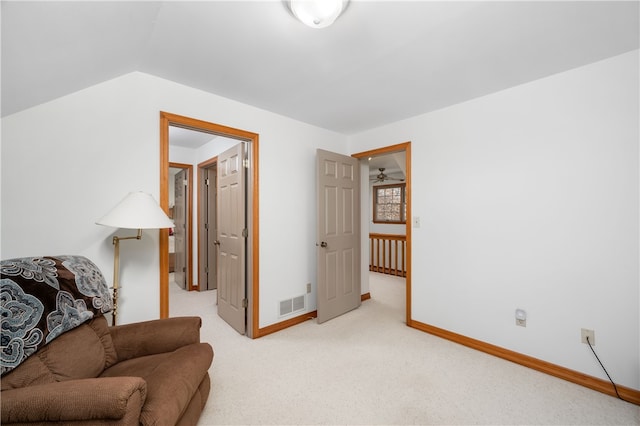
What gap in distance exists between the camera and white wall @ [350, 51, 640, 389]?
5.93 ft

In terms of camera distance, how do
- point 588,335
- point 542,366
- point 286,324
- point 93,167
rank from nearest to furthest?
1. point 93,167
2. point 588,335
3. point 542,366
4. point 286,324

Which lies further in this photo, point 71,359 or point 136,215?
point 136,215

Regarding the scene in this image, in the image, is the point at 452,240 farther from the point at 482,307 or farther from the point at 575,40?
the point at 575,40

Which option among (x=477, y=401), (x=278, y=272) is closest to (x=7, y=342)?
(x=278, y=272)

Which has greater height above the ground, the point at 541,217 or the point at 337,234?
the point at 541,217

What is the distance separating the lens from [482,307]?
2426 millimetres

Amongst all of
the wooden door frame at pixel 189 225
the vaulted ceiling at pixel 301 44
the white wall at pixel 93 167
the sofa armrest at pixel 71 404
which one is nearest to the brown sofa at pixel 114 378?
the sofa armrest at pixel 71 404

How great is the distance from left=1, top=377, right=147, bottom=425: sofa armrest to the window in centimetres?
552

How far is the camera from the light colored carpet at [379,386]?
5.24ft

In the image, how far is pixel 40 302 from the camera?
1169mm

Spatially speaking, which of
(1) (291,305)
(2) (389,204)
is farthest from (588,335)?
(2) (389,204)

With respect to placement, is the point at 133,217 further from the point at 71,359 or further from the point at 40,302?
the point at 71,359

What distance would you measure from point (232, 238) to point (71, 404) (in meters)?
2.06

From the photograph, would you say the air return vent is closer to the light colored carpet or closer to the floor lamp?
the light colored carpet
